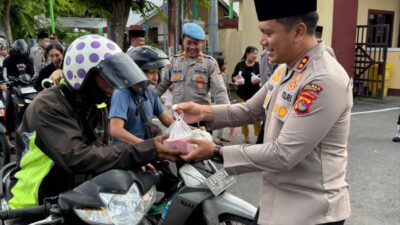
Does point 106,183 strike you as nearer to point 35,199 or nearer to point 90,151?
point 90,151

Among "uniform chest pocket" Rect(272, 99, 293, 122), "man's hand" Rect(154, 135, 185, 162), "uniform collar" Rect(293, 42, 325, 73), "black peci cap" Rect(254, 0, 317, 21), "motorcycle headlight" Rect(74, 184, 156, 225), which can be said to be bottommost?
"motorcycle headlight" Rect(74, 184, 156, 225)

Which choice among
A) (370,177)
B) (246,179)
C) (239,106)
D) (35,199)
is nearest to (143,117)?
(239,106)

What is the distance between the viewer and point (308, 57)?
69.0 inches

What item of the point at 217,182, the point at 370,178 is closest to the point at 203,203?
the point at 217,182

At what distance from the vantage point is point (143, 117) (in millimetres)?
3326

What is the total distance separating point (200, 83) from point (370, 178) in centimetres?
245

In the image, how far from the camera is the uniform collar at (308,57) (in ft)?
5.72

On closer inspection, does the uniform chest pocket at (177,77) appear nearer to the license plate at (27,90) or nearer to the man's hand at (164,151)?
the license plate at (27,90)

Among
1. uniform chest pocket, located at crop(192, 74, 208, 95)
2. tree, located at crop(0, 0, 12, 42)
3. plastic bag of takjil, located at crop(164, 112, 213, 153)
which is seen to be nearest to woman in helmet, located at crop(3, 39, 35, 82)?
uniform chest pocket, located at crop(192, 74, 208, 95)

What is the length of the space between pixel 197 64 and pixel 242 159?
3411mm

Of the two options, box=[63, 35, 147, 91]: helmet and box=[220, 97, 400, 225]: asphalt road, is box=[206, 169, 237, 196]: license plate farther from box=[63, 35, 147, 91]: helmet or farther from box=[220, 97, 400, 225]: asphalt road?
box=[220, 97, 400, 225]: asphalt road

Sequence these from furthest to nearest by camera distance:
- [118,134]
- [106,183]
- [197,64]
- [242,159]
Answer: [197,64] < [118,134] < [242,159] < [106,183]

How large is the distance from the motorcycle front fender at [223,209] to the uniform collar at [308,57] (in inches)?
43.1

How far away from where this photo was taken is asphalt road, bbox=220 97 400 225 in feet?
14.2
